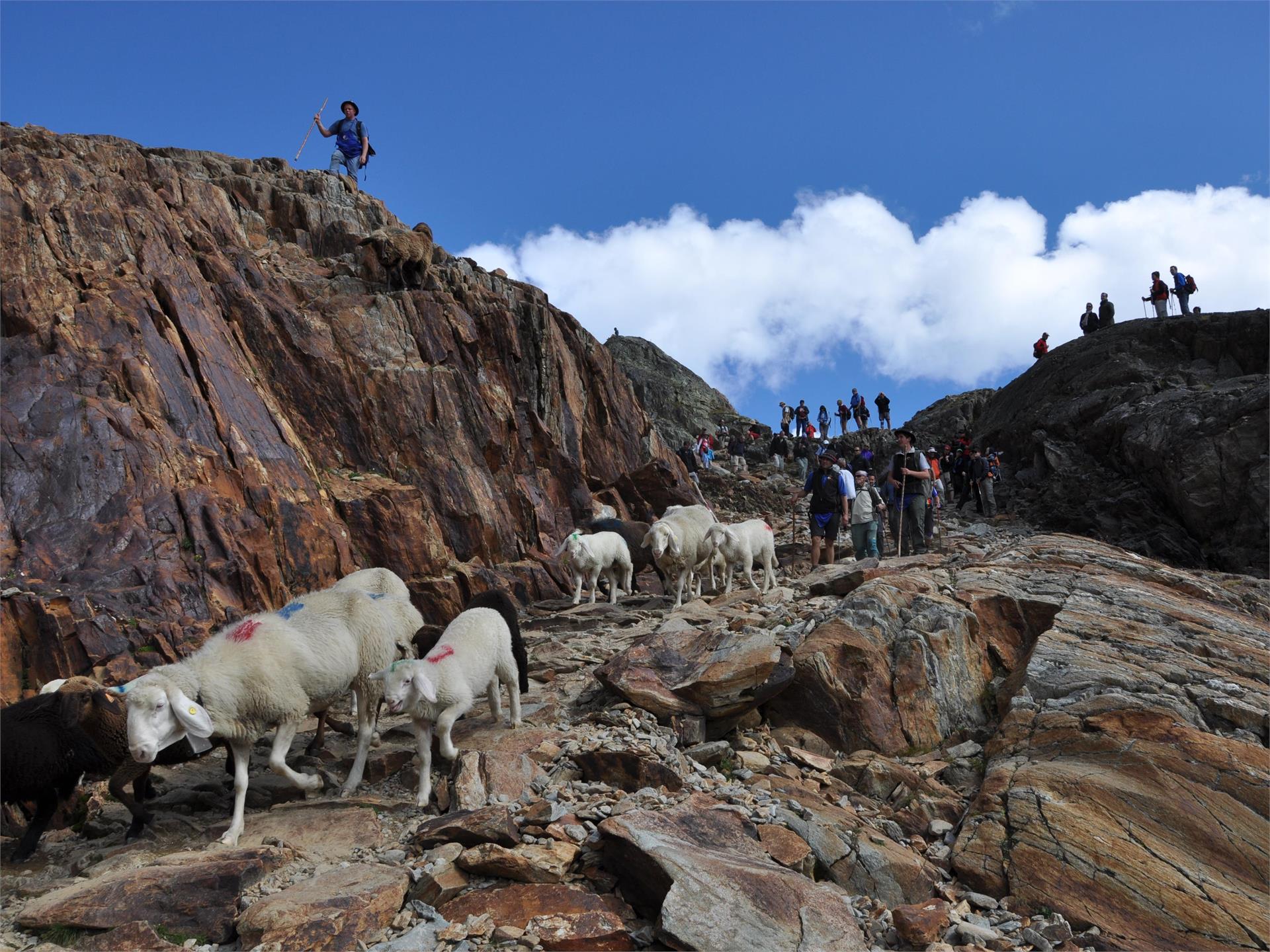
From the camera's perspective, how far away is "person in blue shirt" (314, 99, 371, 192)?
28453mm

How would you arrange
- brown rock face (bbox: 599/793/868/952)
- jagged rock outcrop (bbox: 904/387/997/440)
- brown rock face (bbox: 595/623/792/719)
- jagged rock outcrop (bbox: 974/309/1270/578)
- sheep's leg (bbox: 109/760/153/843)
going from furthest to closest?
jagged rock outcrop (bbox: 904/387/997/440)
jagged rock outcrop (bbox: 974/309/1270/578)
brown rock face (bbox: 595/623/792/719)
sheep's leg (bbox: 109/760/153/843)
brown rock face (bbox: 599/793/868/952)

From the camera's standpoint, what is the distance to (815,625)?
11.7m

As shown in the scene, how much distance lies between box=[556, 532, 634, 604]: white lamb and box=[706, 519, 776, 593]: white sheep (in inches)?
93.3

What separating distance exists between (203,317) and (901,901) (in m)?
16.2

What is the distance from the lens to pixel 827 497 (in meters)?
17.7

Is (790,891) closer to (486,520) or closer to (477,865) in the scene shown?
(477,865)

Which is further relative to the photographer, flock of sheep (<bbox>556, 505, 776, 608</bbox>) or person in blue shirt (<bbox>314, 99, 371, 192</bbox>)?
person in blue shirt (<bbox>314, 99, 371, 192</bbox>)

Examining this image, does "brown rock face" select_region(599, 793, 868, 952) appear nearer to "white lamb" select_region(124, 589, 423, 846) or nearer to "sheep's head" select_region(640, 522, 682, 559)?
"white lamb" select_region(124, 589, 423, 846)

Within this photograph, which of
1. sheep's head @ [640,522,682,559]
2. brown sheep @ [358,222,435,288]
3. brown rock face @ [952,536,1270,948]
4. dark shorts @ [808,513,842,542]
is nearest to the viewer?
brown rock face @ [952,536,1270,948]

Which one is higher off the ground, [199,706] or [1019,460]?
[1019,460]

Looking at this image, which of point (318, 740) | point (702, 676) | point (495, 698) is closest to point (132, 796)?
point (318, 740)

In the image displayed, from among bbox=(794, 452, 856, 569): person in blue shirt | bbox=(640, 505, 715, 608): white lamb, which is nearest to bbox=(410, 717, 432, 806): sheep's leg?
bbox=(640, 505, 715, 608): white lamb

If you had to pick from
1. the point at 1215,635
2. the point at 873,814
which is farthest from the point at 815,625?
the point at 1215,635

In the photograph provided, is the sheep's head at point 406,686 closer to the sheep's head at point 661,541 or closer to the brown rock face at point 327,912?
the brown rock face at point 327,912
